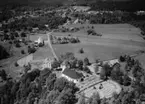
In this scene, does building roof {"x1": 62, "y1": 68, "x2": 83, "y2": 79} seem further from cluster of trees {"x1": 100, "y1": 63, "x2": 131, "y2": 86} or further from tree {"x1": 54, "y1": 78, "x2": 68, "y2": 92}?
cluster of trees {"x1": 100, "y1": 63, "x2": 131, "y2": 86}

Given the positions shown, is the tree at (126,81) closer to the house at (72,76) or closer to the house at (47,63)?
the house at (72,76)

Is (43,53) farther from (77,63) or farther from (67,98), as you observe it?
(67,98)

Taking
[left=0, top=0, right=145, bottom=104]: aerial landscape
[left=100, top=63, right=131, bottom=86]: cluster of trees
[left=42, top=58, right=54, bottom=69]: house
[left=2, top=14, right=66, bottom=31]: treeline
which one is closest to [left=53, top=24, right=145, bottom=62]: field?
[left=0, top=0, right=145, bottom=104]: aerial landscape

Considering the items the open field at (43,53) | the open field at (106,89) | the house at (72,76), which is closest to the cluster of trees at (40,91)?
the house at (72,76)

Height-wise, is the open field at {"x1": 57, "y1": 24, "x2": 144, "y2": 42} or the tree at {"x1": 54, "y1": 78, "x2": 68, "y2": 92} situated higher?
the tree at {"x1": 54, "y1": 78, "x2": 68, "y2": 92}

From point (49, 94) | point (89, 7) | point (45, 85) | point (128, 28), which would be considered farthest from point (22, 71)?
point (89, 7)

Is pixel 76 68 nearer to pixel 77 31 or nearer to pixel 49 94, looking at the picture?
pixel 49 94

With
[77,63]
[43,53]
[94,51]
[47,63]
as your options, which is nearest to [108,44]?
[94,51]
